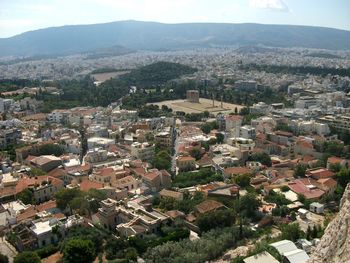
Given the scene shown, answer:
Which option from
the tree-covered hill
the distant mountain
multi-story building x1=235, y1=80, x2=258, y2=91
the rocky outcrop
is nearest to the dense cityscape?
the rocky outcrop

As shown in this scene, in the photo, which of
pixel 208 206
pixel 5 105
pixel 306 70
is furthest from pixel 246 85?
pixel 208 206

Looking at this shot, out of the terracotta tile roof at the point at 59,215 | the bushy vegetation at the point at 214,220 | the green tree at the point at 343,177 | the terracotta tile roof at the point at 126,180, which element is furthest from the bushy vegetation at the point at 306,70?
the terracotta tile roof at the point at 59,215

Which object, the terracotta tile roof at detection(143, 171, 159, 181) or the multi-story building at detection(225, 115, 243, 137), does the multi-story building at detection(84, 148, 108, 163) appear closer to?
the terracotta tile roof at detection(143, 171, 159, 181)

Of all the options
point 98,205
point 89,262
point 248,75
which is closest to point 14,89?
point 248,75

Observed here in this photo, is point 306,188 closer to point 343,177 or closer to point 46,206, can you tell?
point 343,177

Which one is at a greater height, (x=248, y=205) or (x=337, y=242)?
(x=337, y=242)

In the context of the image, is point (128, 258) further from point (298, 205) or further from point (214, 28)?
point (214, 28)

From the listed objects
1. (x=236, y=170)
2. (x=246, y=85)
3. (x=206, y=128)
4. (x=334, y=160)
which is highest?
(x=334, y=160)
